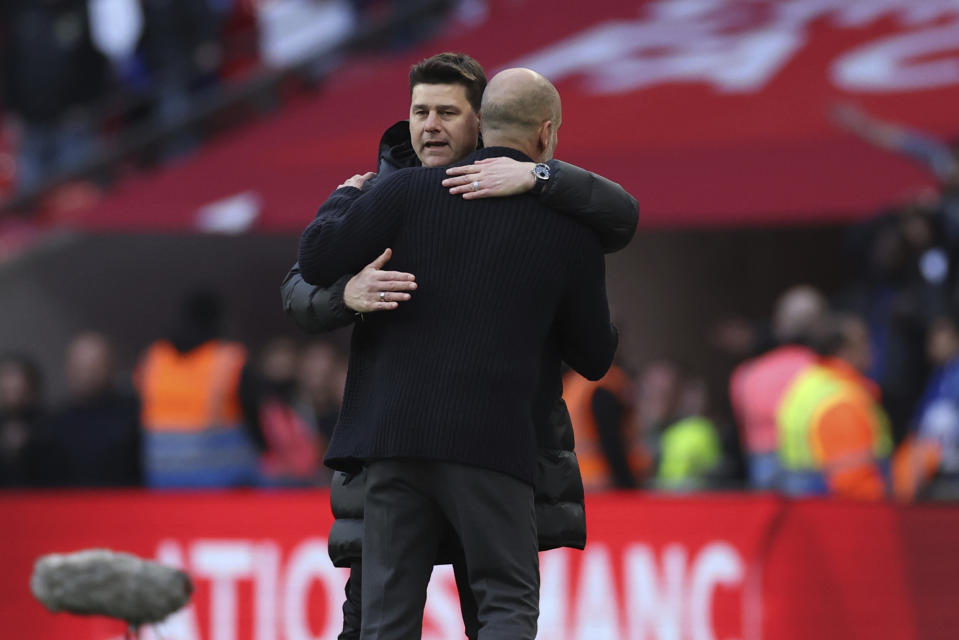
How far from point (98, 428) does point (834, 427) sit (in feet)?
12.2

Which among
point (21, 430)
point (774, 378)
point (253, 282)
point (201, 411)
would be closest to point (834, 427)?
point (774, 378)

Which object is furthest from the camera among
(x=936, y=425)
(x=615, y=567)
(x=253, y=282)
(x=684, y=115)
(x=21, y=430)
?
(x=253, y=282)

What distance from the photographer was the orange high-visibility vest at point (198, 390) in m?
9.55

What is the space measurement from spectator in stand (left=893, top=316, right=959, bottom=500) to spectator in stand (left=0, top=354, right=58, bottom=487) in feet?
14.9

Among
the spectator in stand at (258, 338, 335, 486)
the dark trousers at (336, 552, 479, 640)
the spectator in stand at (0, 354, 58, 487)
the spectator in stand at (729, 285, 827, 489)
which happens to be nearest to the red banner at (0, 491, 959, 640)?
the spectator in stand at (0, 354, 58, 487)

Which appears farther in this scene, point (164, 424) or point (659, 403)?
point (659, 403)

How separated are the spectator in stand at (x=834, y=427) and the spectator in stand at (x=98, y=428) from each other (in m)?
3.30

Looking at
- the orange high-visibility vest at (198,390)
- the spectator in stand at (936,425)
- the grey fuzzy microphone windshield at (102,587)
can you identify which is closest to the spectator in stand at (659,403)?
the spectator in stand at (936,425)

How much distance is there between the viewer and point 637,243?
14695mm

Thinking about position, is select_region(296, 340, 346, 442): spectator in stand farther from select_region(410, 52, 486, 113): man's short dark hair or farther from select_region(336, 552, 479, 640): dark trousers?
select_region(410, 52, 486, 113): man's short dark hair

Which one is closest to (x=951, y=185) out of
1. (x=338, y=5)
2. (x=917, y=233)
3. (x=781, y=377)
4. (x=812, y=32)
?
(x=917, y=233)

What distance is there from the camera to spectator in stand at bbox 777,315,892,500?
860 cm

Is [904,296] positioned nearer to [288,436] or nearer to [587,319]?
[288,436]

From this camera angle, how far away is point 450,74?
4809mm
